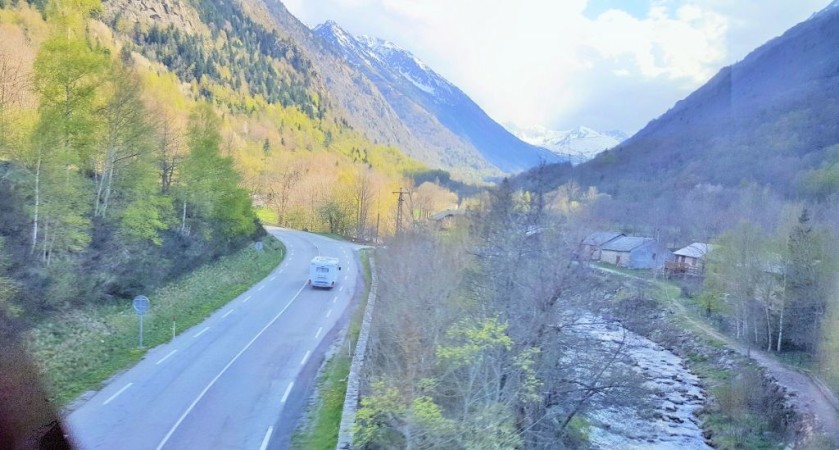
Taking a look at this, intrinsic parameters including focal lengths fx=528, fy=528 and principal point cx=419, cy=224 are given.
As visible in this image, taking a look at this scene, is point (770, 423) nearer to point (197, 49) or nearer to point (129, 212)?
point (129, 212)

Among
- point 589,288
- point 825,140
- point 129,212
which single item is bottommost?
point 589,288

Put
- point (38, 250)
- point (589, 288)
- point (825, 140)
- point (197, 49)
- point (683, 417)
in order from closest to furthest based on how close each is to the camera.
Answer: point (589, 288)
point (38, 250)
point (683, 417)
point (825, 140)
point (197, 49)

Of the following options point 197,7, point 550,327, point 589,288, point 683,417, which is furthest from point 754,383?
point 197,7

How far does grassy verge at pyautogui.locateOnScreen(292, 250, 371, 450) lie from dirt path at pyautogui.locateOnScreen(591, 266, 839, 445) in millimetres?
17796

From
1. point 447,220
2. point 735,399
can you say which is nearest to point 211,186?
point 447,220

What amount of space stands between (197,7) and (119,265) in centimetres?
13527

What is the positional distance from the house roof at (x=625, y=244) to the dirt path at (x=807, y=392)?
3507 cm

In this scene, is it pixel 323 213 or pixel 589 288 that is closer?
pixel 589 288

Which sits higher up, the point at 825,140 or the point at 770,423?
the point at 825,140

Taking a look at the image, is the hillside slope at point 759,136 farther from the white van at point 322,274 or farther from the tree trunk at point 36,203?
the tree trunk at point 36,203

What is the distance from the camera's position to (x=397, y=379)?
10039 mm

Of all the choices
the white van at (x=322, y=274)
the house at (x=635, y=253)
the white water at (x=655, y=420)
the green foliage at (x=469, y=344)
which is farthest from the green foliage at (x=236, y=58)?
the green foliage at (x=469, y=344)

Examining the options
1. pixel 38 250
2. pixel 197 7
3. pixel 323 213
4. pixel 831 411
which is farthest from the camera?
pixel 197 7

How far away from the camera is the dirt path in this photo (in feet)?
67.1
